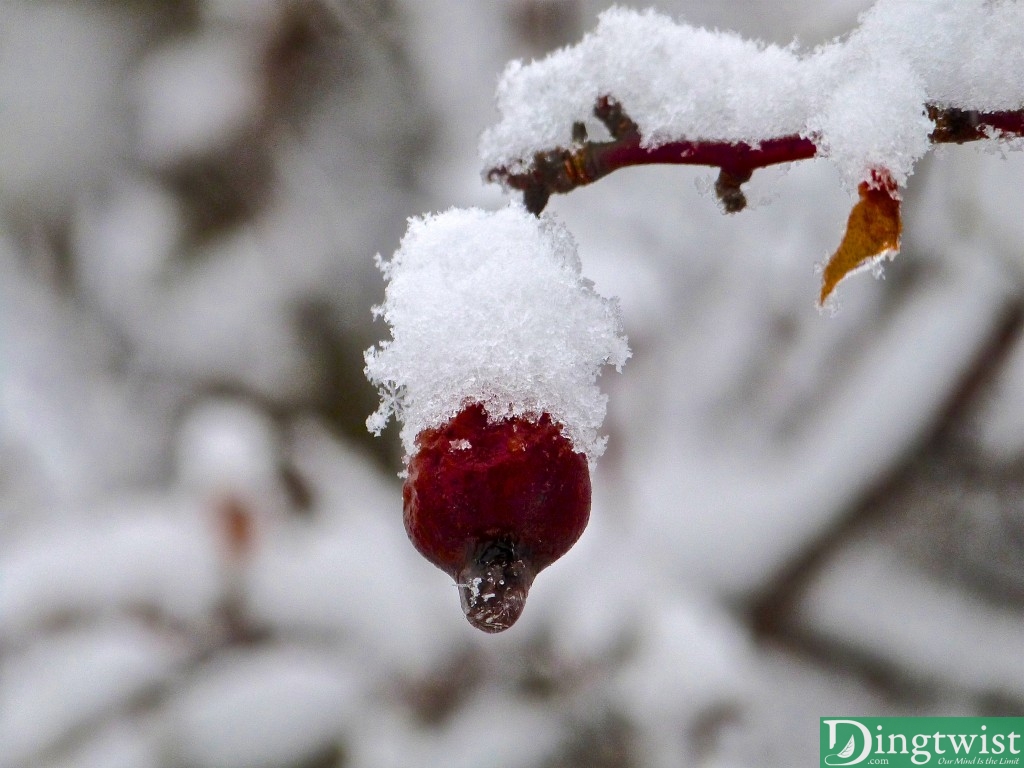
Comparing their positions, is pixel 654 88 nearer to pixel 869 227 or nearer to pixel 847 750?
pixel 869 227

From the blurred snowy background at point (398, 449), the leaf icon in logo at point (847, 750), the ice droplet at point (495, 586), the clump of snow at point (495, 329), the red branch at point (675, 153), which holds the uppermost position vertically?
the blurred snowy background at point (398, 449)

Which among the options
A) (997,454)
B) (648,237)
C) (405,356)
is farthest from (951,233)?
(405,356)

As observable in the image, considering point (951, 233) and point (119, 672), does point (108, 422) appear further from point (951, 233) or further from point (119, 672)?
point (951, 233)

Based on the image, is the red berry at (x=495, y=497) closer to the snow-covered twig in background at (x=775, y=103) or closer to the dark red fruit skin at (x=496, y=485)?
the dark red fruit skin at (x=496, y=485)

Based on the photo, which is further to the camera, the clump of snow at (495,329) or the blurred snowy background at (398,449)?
the blurred snowy background at (398,449)

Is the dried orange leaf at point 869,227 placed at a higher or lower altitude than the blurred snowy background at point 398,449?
lower

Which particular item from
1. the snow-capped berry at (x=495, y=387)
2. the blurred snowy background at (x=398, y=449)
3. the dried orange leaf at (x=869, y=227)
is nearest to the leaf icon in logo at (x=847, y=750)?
the blurred snowy background at (x=398, y=449)
